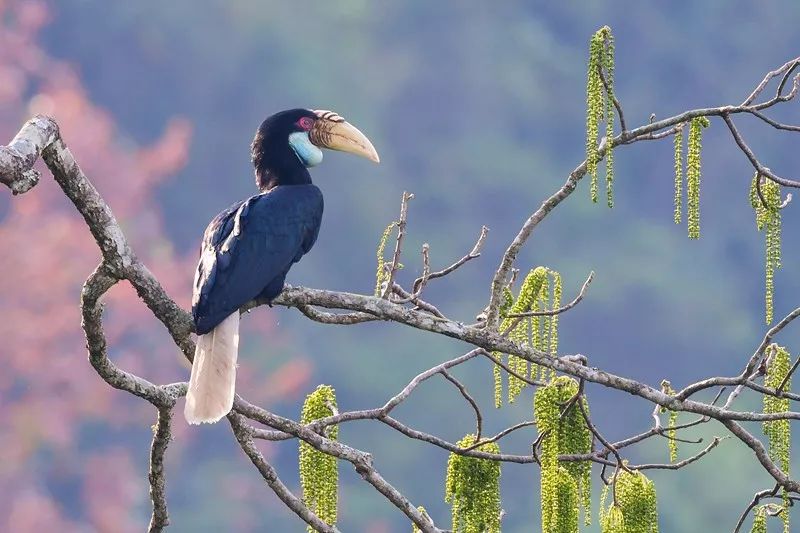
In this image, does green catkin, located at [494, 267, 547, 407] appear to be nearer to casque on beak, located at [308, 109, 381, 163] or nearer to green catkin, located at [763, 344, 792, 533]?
green catkin, located at [763, 344, 792, 533]

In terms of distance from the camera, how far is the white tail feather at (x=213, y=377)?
2.98 m

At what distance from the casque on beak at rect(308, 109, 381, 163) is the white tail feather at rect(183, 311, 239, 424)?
1096 millimetres

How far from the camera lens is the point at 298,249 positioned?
3.50m

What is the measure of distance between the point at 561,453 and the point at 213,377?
0.85 meters

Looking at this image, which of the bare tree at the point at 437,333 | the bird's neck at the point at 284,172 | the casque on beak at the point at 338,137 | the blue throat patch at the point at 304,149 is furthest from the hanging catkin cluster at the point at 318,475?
the casque on beak at the point at 338,137

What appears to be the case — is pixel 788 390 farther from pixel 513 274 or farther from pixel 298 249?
pixel 298 249

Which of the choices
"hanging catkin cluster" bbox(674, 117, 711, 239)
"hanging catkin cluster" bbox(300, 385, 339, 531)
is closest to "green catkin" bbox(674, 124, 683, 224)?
"hanging catkin cluster" bbox(674, 117, 711, 239)

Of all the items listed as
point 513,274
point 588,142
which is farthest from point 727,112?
point 513,274

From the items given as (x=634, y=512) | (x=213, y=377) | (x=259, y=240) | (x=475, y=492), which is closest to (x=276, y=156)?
(x=259, y=240)

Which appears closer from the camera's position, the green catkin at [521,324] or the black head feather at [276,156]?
the green catkin at [521,324]

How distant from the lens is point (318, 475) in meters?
3.07

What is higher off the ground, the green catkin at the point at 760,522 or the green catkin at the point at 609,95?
the green catkin at the point at 609,95

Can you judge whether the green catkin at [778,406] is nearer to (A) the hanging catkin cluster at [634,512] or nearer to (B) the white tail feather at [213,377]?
(A) the hanging catkin cluster at [634,512]

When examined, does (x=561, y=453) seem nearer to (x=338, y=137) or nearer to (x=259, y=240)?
(x=259, y=240)
